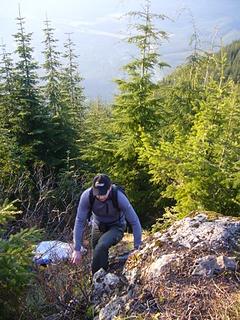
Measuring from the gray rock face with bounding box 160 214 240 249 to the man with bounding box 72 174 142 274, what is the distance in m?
0.66

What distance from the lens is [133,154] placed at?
12.7 m

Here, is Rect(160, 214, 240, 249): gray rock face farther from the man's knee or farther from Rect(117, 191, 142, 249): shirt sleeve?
the man's knee

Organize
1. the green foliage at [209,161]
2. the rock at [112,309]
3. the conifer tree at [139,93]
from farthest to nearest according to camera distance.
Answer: the conifer tree at [139,93] → the green foliage at [209,161] → the rock at [112,309]

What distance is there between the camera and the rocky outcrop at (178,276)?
360cm

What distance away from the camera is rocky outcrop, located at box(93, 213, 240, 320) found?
3.60 m

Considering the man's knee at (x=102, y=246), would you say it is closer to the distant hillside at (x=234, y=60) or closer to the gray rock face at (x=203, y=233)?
the gray rock face at (x=203, y=233)

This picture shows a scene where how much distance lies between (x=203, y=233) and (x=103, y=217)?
148 cm

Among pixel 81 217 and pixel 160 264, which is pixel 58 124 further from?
pixel 160 264

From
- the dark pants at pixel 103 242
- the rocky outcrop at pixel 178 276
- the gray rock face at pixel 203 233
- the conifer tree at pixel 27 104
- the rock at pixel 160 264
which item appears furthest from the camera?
the conifer tree at pixel 27 104

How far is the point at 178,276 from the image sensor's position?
13.0ft

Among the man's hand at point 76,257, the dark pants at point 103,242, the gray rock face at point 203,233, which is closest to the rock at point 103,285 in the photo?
the dark pants at point 103,242

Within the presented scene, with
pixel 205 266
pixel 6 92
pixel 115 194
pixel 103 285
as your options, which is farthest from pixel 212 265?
pixel 6 92

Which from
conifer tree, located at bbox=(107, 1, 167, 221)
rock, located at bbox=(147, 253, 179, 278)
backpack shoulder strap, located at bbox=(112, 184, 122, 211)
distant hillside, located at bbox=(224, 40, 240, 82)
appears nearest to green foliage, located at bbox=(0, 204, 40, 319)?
backpack shoulder strap, located at bbox=(112, 184, 122, 211)

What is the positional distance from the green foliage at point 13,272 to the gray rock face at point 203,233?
158 cm
